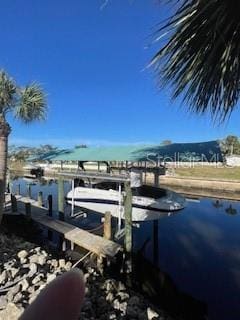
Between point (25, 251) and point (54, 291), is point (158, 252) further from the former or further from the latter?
point (54, 291)

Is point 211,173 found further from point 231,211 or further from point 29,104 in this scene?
point 29,104

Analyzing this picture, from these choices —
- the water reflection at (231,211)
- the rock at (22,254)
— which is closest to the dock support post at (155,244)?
the rock at (22,254)

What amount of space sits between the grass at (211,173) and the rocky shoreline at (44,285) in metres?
39.1

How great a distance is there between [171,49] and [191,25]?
30 cm

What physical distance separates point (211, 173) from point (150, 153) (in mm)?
30470

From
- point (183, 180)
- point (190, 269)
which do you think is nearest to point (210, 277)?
point (190, 269)

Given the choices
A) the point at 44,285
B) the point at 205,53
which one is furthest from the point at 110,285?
the point at 205,53

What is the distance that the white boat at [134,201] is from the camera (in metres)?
18.5

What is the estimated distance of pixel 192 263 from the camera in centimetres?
1420

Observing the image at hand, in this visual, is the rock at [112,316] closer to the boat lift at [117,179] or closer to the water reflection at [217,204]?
the boat lift at [117,179]

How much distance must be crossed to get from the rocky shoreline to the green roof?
42.1ft

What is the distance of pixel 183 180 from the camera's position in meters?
47.4

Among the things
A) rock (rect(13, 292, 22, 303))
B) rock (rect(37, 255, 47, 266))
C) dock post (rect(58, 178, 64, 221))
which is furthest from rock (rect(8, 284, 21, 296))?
dock post (rect(58, 178, 64, 221))

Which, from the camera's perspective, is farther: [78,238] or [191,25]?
[78,238]
